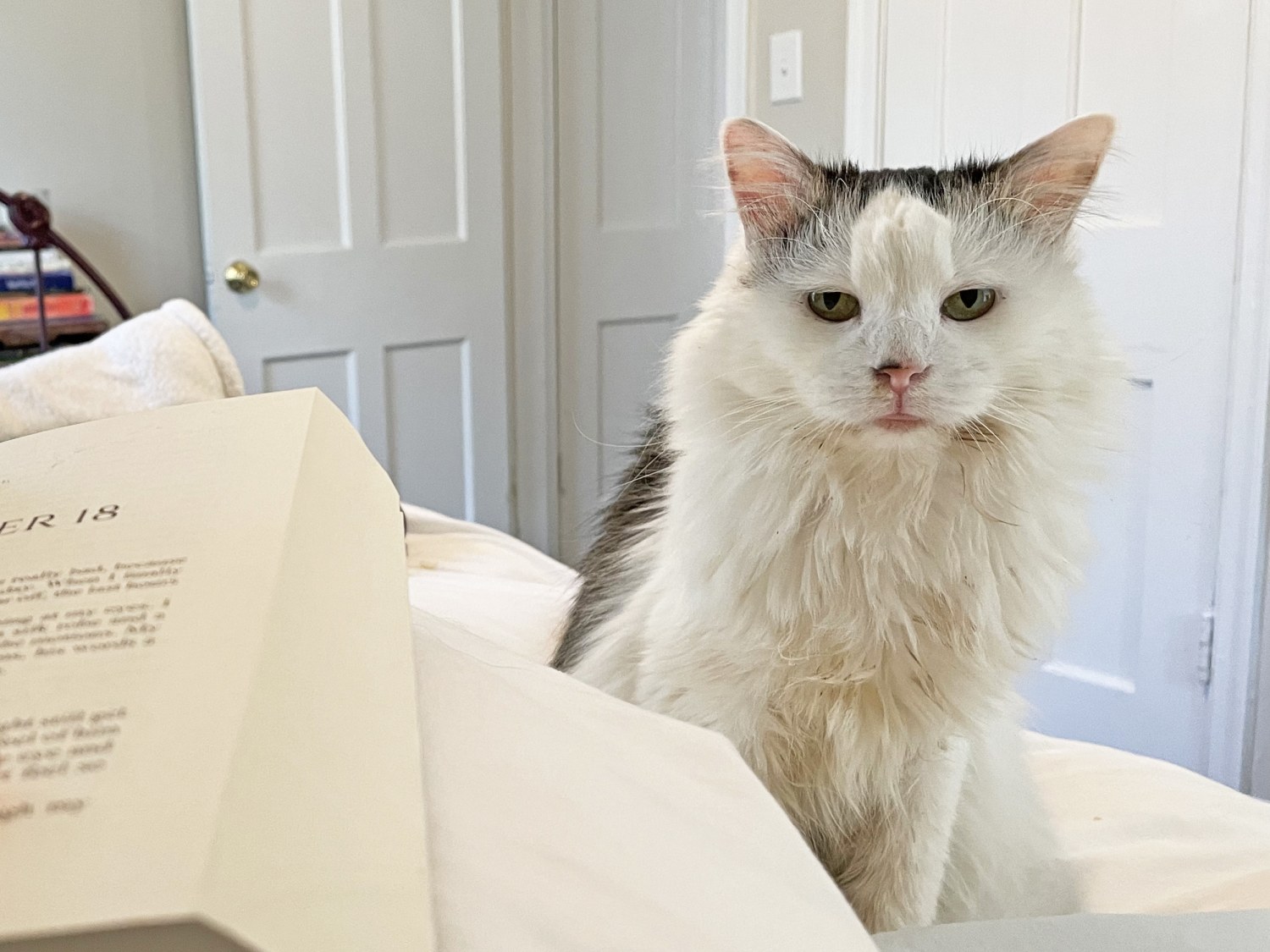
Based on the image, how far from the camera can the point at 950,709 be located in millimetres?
832

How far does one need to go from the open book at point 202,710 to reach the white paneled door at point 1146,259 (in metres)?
1.67

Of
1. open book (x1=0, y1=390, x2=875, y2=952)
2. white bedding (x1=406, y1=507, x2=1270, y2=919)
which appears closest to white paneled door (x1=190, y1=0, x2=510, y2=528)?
white bedding (x1=406, y1=507, x2=1270, y2=919)

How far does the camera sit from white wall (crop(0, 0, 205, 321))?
2.47 metres

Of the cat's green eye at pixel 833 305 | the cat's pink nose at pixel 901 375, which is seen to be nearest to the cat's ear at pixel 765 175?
the cat's green eye at pixel 833 305

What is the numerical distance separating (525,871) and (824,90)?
2.33 meters

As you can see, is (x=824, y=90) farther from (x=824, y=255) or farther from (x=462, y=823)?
(x=462, y=823)

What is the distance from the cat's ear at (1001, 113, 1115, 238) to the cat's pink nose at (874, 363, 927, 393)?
21cm

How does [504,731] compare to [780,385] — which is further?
[780,385]

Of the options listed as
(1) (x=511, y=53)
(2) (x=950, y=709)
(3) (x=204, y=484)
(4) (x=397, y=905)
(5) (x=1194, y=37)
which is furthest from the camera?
(1) (x=511, y=53)

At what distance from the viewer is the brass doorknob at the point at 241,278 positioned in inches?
102

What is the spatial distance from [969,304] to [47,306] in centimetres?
212

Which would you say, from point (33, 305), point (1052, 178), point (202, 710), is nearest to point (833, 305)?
point (1052, 178)

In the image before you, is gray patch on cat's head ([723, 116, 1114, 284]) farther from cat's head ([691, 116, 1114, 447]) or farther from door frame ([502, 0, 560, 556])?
door frame ([502, 0, 560, 556])

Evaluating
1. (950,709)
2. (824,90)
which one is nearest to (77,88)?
(824,90)
